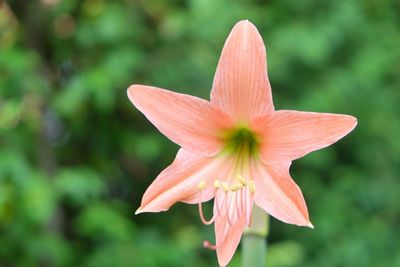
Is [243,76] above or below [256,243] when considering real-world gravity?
above

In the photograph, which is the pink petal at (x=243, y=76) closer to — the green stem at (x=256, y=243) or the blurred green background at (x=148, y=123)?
the green stem at (x=256, y=243)

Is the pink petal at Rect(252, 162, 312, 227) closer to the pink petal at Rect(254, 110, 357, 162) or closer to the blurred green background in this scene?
the pink petal at Rect(254, 110, 357, 162)

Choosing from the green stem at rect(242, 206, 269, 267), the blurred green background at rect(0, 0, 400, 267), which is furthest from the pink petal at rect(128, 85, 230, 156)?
the blurred green background at rect(0, 0, 400, 267)

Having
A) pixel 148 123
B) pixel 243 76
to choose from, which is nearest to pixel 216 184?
pixel 243 76

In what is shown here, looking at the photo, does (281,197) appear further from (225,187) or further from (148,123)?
(148,123)

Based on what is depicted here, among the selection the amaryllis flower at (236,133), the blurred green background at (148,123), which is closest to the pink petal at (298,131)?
the amaryllis flower at (236,133)

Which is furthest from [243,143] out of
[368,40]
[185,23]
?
[368,40]

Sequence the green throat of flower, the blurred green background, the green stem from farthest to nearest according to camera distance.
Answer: the blurred green background < the green throat of flower < the green stem
